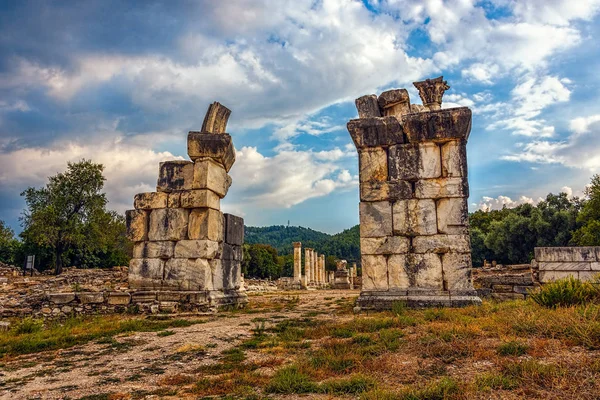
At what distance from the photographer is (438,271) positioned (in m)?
9.74

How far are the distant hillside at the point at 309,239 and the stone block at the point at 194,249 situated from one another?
78.4 m

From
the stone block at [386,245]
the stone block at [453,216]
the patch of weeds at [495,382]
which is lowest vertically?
the patch of weeds at [495,382]

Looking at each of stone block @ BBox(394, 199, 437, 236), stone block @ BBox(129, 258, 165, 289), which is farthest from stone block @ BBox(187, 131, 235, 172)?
stone block @ BBox(394, 199, 437, 236)

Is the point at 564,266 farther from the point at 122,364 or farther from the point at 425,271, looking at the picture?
the point at 122,364

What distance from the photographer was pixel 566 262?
14.8 meters

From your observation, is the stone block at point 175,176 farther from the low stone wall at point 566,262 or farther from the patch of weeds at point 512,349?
the low stone wall at point 566,262

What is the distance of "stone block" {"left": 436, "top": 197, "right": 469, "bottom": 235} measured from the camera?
9758 mm

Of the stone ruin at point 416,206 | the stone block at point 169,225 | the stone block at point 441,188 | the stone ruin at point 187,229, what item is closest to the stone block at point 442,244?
the stone ruin at point 416,206

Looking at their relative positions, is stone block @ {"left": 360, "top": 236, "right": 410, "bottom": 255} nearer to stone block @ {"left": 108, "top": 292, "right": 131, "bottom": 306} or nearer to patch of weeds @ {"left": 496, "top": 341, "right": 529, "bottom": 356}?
patch of weeds @ {"left": 496, "top": 341, "right": 529, "bottom": 356}

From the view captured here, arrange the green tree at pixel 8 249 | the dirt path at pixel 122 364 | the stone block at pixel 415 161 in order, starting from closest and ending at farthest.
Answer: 1. the dirt path at pixel 122 364
2. the stone block at pixel 415 161
3. the green tree at pixel 8 249

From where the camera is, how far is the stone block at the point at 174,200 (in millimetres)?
12062

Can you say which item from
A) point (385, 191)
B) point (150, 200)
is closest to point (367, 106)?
point (385, 191)

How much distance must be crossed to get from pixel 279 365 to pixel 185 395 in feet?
4.47

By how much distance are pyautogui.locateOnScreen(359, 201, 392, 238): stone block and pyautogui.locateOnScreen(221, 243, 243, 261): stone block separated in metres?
4.47
